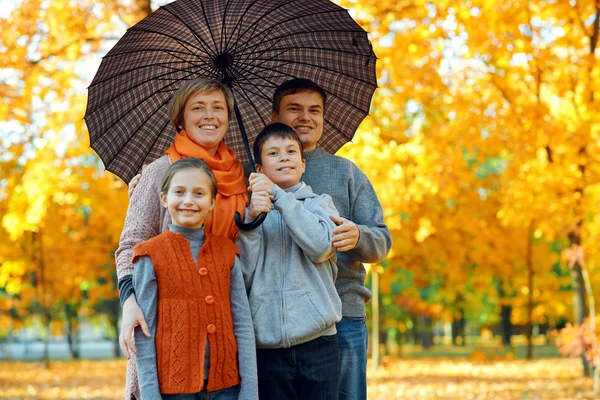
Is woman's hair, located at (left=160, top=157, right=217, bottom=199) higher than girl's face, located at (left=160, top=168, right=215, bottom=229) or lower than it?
higher

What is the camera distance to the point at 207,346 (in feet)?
7.84

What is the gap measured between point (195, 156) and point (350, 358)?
1.16 metres

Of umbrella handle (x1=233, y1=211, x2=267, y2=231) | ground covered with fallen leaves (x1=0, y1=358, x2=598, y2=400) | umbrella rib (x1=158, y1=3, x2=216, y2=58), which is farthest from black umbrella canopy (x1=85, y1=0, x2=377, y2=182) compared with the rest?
ground covered with fallen leaves (x1=0, y1=358, x2=598, y2=400)

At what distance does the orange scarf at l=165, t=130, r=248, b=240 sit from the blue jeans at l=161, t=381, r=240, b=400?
1.91 feet

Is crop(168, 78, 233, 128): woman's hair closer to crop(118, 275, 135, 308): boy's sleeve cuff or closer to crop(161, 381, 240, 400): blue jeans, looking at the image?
crop(118, 275, 135, 308): boy's sleeve cuff

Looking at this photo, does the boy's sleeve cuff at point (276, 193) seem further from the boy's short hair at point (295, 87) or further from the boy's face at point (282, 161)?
the boy's short hair at point (295, 87)

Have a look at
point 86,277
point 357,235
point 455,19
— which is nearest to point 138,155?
point 357,235

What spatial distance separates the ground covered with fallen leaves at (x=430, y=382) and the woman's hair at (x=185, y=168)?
25.9ft

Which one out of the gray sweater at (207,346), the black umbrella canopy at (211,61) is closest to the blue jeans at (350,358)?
the gray sweater at (207,346)

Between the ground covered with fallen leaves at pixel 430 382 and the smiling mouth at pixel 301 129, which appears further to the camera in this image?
the ground covered with fallen leaves at pixel 430 382

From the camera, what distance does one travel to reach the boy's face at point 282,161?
8.90 ft

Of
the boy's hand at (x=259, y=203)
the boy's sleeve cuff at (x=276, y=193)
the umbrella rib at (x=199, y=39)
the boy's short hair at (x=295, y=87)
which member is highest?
the umbrella rib at (x=199, y=39)

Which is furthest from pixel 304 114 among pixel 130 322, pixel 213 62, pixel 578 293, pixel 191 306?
pixel 578 293

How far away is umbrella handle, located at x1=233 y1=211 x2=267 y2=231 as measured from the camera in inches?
98.6
